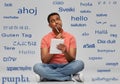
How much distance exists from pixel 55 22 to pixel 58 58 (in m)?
0.30

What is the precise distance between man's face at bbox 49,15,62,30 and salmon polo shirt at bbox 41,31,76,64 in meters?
0.06

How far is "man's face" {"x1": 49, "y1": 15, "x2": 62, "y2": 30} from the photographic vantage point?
3.04 m

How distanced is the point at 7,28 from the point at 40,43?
30cm

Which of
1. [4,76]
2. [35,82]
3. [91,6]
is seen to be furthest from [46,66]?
[91,6]

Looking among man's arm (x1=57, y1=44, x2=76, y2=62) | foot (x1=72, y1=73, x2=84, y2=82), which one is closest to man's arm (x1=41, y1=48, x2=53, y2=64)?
man's arm (x1=57, y1=44, x2=76, y2=62)

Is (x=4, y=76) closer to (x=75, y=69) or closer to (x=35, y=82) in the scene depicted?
(x=35, y=82)

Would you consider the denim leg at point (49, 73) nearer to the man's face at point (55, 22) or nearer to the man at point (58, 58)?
the man at point (58, 58)

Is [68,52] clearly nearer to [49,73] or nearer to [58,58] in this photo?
[58,58]

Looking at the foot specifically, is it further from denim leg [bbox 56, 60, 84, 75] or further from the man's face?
the man's face

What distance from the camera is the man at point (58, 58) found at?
2.97 metres

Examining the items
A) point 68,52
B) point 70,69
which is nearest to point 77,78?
point 70,69

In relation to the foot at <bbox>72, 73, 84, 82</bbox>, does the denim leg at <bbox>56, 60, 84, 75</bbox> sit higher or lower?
higher

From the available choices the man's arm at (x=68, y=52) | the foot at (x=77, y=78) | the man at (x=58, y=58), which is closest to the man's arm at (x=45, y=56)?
the man at (x=58, y=58)

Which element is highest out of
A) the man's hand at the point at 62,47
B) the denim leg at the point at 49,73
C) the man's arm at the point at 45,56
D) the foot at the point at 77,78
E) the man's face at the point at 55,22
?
the man's face at the point at 55,22
